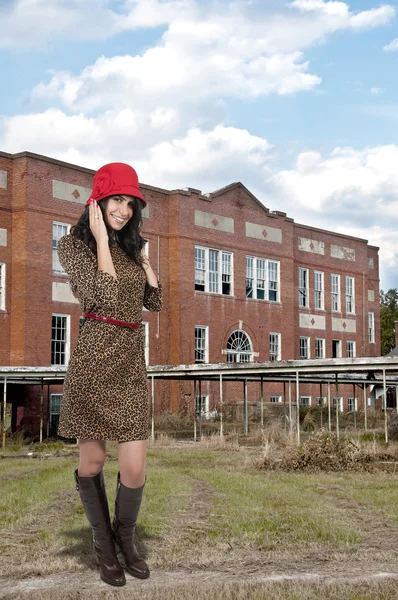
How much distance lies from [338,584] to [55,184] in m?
27.5

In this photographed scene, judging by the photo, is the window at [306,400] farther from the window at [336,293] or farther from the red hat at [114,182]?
the red hat at [114,182]

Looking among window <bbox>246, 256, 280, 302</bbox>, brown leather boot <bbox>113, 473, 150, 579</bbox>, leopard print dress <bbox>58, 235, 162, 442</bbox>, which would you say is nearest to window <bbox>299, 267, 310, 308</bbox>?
window <bbox>246, 256, 280, 302</bbox>

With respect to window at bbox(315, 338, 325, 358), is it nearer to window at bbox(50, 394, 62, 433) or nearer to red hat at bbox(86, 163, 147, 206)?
window at bbox(50, 394, 62, 433)

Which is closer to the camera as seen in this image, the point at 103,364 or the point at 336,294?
the point at 103,364

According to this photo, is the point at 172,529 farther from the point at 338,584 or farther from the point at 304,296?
the point at 304,296

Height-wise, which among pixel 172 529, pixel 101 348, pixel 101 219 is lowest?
pixel 172 529

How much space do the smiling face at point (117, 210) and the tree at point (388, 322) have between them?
6642cm

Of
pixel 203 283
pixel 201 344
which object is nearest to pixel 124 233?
pixel 201 344

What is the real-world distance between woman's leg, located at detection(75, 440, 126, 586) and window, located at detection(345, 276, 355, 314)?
1627 inches

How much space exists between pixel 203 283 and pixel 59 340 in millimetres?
8078

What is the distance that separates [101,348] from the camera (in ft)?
16.9

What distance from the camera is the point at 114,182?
17.5 feet

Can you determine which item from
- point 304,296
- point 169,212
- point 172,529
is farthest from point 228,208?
point 172,529

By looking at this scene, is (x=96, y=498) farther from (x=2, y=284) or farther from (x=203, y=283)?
(x=203, y=283)
